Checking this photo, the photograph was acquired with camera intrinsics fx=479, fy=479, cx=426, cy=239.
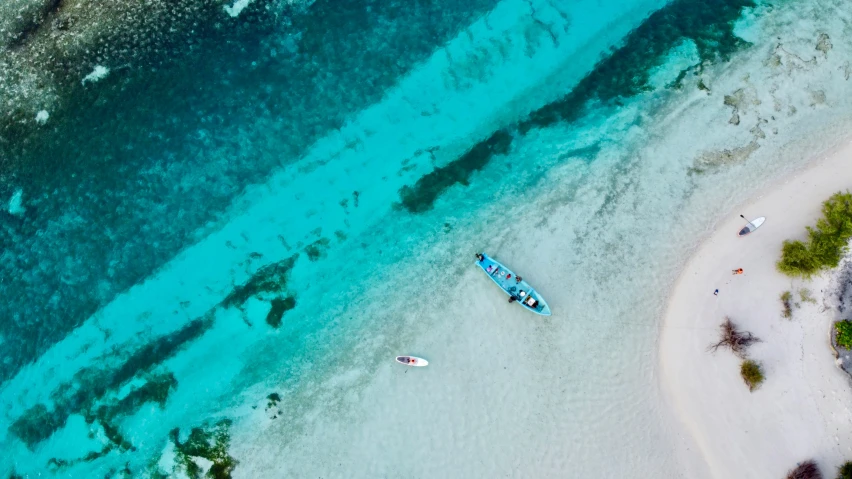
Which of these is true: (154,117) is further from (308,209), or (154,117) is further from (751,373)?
(751,373)

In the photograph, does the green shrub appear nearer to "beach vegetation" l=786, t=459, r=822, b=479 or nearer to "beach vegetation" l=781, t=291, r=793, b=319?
"beach vegetation" l=781, t=291, r=793, b=319

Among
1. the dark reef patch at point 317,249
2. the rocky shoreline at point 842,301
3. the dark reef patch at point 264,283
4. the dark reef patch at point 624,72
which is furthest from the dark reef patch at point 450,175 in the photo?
the rocky shoreline at point 842,301

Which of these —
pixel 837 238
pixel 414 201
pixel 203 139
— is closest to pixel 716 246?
pixel 837 238

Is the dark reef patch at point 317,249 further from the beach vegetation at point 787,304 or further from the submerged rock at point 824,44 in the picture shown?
the submerged rock at point 824,44

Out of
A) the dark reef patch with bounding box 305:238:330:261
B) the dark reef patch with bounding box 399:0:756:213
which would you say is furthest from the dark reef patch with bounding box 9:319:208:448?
the dark reef patch with bounding box 399:0:756:213

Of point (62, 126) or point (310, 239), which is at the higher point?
point (62, 126)

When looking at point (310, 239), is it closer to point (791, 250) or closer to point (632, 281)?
point (632, 281)

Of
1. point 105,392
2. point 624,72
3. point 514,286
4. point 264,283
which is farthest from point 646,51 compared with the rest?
point 105,392

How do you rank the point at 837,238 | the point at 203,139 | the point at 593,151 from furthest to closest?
1. the point at 203,139
2. the point at 593,151
3. the point at 837,238
